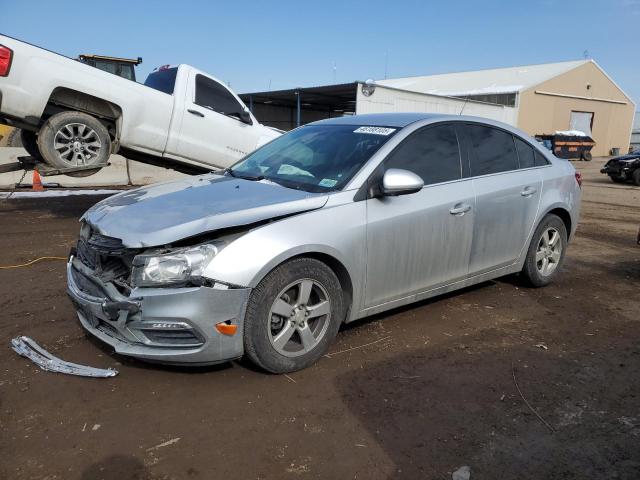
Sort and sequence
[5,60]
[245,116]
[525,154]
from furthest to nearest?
1. [245,116]
2. [5,60]
3. [525,154]

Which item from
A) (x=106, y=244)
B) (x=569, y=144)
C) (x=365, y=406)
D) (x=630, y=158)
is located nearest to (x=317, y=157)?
(x=106, y=244)

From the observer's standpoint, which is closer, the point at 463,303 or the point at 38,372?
the point at 38,372

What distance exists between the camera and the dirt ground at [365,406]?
247 cm

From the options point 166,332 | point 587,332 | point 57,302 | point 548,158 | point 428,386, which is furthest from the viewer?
point 548,158

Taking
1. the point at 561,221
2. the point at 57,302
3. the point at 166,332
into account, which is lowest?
the point at 57,302

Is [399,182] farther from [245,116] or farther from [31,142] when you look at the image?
[31,142]

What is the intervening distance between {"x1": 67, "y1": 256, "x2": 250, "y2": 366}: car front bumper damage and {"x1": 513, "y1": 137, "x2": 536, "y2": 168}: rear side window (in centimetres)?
317

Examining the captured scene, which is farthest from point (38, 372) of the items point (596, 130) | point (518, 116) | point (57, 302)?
point (596, 130)

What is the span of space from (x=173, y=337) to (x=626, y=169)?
64.5 ft

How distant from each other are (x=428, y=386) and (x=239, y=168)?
2395 millimetres

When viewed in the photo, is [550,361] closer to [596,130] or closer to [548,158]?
[548,158]

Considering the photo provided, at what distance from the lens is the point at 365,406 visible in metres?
2.97

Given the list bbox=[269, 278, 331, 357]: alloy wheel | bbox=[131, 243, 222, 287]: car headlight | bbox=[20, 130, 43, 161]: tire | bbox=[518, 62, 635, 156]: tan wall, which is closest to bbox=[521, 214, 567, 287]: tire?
bbox=[269, 278, 331, 357]: alloy wheel

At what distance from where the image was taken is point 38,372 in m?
3.30
